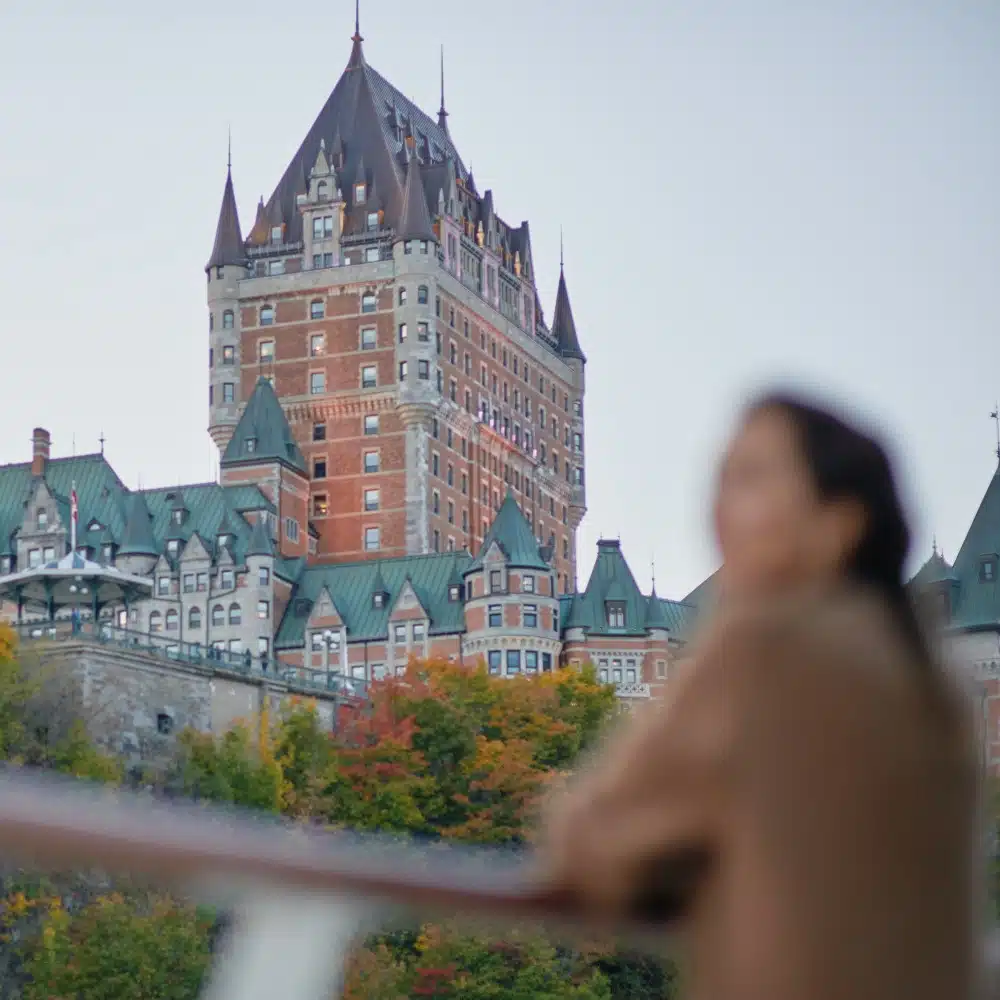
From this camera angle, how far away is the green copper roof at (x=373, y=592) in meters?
119

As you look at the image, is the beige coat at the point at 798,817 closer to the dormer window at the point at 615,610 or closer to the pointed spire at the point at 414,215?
the dormer window at the point at 615,610

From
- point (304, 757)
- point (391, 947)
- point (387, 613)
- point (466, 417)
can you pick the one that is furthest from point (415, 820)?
point (466, 417)

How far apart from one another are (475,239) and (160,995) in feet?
292

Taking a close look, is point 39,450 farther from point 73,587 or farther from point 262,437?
point 73,587

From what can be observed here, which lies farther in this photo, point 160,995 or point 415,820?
point 415,820

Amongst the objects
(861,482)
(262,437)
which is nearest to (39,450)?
(262,437)

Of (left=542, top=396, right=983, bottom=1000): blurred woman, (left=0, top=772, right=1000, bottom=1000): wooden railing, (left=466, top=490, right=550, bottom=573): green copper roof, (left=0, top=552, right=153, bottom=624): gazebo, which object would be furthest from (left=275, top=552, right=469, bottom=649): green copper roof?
(left=542, top=396, right=983, bottom=1000): blurred woman

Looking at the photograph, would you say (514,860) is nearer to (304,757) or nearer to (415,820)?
(415,820)

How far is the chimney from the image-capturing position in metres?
122

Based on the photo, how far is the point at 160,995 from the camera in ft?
208

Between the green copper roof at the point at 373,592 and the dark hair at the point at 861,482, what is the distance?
375 ft

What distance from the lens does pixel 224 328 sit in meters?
139

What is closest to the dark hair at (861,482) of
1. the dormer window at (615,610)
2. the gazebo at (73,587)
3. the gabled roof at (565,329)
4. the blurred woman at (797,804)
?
the blurred woman at (797,804)

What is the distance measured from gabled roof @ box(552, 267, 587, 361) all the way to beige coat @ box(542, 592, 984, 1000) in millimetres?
153149
